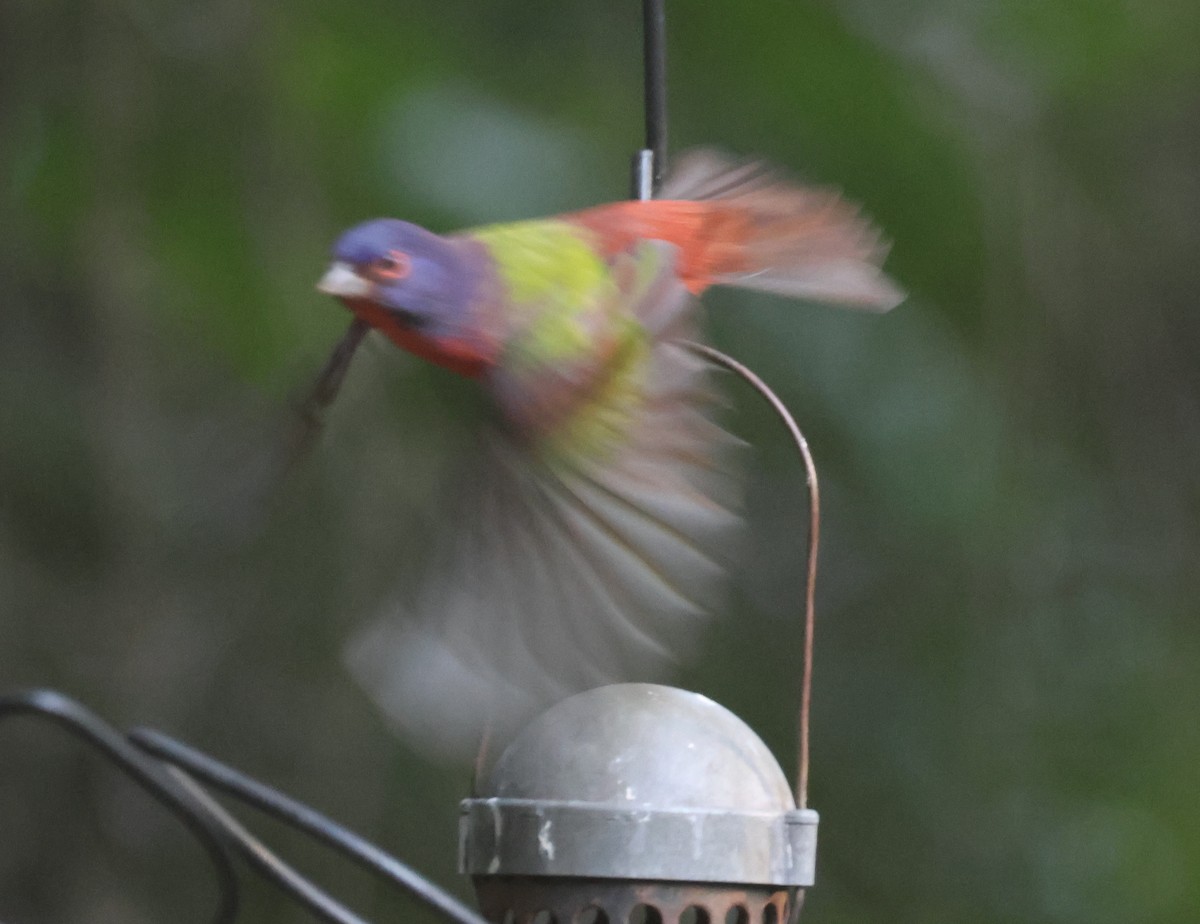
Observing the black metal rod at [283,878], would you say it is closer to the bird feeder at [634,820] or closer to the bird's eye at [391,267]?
the bird feeder at [634,820]

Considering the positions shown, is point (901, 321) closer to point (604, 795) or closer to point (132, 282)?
point (132, 282)

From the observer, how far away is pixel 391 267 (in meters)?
1.88

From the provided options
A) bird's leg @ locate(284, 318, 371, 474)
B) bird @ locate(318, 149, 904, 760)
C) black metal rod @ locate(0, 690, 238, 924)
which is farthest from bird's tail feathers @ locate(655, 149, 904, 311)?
black metal rod @ locate(0, 690, 238, 924)

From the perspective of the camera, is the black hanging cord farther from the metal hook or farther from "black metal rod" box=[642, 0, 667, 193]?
the metal hook

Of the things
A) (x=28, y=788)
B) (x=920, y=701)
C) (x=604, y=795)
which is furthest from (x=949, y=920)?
(x=604, y=795)

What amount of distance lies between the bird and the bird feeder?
0.06 m

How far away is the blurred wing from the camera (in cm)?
154

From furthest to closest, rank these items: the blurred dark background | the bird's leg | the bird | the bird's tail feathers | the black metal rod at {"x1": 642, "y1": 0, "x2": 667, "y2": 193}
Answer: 1. the blurred dark background
2. the bird's tail feathers
3. the bird's leg
4. the black metal rod at {"x1": 642, "y1": 0, "x2": 667, "y2": 193}
5. the bird

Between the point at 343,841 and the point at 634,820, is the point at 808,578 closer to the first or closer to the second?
the point at 634,820

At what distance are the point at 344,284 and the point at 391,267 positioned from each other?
0.07m

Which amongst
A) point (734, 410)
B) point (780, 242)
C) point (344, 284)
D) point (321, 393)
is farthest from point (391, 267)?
point (734, 410)

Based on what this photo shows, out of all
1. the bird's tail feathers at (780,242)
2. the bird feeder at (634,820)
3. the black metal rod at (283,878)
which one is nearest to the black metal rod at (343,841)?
the black metal rod at (283,878)

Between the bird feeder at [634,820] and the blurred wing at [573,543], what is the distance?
6 centimetres

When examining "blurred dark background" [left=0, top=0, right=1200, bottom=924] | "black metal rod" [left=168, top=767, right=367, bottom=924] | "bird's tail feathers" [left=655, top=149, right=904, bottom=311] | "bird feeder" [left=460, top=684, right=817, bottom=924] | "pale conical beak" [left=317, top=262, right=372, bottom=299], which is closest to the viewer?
"black metal rod" [left=168, top=767, right=367, bottom=924]
